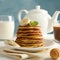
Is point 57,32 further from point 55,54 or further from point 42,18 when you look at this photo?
point 55,54

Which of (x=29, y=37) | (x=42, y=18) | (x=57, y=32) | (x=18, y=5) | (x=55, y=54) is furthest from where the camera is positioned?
(x=18, y=5)

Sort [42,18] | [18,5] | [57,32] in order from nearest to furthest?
[57,32], [42,18], [18,5]

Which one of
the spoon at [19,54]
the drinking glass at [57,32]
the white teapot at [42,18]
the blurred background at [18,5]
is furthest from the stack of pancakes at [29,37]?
the blurred background at [18,5]

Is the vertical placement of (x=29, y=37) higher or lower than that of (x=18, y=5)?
lower

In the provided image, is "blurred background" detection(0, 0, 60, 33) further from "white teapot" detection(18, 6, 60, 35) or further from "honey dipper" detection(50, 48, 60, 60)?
"honey dipper" detection(50, 48, 60, 60)

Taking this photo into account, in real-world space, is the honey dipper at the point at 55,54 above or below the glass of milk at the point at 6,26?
below

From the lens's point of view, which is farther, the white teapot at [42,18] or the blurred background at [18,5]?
the blurred background at [18,5]

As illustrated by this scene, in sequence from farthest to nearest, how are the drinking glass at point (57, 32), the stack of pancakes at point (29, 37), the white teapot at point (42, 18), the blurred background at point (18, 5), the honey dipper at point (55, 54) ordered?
the blurred background at point (18, 5), the white teapot at point (42, 18), the drinking glass at point (57, 32), the stack of pancakes at point (29, 37), the honey dipper at point (55, 54)

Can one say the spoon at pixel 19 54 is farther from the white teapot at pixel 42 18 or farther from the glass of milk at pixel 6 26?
the white teapot at pixel 42 18

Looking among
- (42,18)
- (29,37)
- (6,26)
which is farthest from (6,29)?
(29,37)

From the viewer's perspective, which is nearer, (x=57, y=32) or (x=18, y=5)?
(x=57, y=32)
